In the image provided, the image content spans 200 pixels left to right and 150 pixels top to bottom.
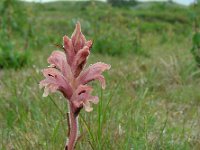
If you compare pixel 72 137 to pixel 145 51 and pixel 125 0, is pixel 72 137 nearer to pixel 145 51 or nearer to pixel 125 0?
pixel 145 51

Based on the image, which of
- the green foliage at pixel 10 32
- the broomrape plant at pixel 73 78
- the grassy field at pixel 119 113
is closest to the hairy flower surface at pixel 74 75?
the broomrape plant at pixel 73 78

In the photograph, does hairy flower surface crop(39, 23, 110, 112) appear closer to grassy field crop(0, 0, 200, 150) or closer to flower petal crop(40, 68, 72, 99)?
flower petal crop(40, 68, 72, 99)

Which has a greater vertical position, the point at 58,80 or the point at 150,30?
the point at 58,80

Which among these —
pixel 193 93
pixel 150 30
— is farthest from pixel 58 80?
pixel 150 30

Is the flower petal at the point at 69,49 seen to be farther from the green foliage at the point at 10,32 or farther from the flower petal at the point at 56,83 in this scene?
the green foliage at the point at 10,32

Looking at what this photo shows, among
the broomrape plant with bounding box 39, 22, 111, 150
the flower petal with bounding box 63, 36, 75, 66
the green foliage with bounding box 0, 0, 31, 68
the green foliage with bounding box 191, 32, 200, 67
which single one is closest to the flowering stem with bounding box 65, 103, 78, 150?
the broomrape plant with bounding box 39, 22, 111, 150

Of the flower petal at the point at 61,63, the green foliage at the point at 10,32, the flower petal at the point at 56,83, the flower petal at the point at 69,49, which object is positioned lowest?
the green foliage at the point at 10,32

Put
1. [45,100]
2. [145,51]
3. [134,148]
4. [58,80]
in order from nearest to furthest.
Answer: [58,80] → [134,148] → [45,100] → [145,51]
